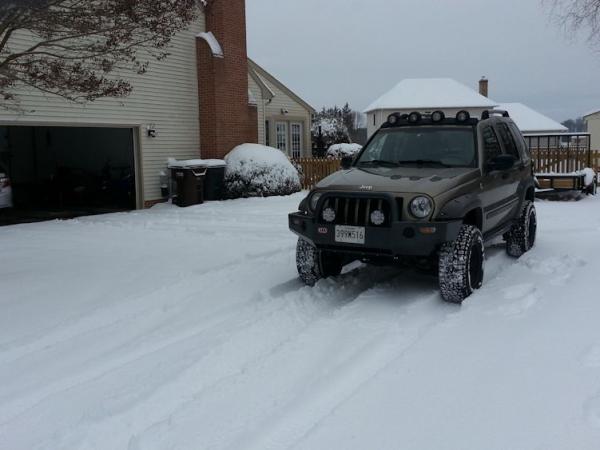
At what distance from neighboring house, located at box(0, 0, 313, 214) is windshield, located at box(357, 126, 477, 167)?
704 cm

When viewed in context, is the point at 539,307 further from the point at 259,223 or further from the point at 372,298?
the point at 259,223

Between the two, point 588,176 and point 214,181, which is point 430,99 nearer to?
point 588,176

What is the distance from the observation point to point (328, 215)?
18.5ft

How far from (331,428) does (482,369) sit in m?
1.28

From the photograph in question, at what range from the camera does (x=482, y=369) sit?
396cm

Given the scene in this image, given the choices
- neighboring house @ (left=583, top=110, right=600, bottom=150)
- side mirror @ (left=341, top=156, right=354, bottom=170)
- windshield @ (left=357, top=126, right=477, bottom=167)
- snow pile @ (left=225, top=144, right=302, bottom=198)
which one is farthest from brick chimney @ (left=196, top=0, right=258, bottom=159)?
neighboring house @ (left=583, top=110, right=600, bottom=150)

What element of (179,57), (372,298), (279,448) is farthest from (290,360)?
(179,57)

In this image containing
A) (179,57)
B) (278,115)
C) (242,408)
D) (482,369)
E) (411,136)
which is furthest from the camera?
(278,115)

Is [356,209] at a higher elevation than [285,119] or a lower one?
lower

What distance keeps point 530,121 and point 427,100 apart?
14.8 m

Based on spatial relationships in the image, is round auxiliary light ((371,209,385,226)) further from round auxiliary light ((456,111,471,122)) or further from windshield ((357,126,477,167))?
round auxiliary light ((456,111,471,122))

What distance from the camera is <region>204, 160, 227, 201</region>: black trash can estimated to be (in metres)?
15.2

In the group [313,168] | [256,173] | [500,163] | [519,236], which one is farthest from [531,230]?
[313,168]

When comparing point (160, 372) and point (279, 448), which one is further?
point (160, 372)
